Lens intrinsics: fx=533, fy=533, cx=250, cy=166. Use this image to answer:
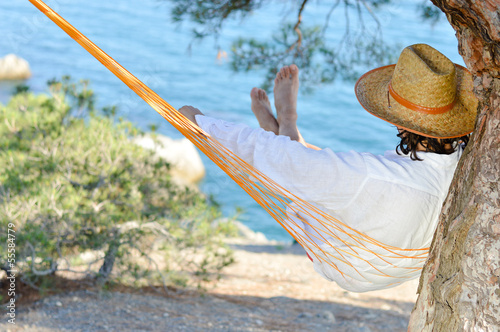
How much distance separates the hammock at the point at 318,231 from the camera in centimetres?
124

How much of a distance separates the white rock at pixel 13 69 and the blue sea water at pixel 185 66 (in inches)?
6.0

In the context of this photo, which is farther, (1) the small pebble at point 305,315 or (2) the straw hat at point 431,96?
(1) the small pebble at point 305,315

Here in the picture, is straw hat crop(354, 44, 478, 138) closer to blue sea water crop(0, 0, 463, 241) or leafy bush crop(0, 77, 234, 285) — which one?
leafy bush crop(0, 77, 234, 285)

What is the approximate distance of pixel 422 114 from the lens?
1.15m

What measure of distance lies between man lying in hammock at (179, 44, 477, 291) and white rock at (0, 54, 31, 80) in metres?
7.87

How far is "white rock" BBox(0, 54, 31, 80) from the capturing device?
8172 mm

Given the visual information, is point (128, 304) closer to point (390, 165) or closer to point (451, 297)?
point (390, 165)

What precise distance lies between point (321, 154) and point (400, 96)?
224 millimetres

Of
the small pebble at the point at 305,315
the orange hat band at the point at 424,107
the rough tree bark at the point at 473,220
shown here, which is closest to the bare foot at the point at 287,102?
the orange hat band at the point at 424,107

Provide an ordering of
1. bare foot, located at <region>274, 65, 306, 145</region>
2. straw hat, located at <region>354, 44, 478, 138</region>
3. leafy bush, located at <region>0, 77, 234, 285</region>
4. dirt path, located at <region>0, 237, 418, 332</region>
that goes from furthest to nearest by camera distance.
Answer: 1. leafy bush, located at <region>0, 77, 234, 285</region>
2. dirt path, located at <region>0, 237, 418, 332</region>
3. bare foot, located at <region>274, 65, 306, 145</region>
4. straw hat, located at <region>354, 44, 478, 138</region>

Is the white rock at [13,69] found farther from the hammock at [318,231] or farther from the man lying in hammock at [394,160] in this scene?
the man lying in hammock at [394,160]

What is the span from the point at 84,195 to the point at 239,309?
90 cm

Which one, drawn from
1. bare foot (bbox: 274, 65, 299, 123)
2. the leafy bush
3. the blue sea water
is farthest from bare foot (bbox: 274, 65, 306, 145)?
the blue sea water

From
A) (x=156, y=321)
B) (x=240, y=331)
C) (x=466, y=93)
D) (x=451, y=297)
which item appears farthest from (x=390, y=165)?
(x=156, y=321)
